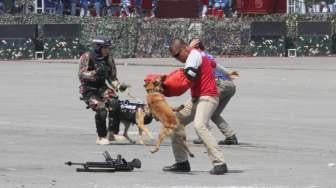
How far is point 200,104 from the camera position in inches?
489

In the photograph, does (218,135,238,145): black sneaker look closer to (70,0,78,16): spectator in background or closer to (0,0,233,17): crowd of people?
(0,0,233,17): crowd of people

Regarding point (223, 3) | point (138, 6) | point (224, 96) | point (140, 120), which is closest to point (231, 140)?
point (224, 96)

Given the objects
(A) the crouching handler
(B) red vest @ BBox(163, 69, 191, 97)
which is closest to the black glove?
(A) the crouching handler

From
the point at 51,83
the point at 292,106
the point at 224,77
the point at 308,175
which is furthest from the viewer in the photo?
the point at 51,83

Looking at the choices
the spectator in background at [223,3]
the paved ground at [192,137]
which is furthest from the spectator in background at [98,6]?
the paved ground at [192,137]

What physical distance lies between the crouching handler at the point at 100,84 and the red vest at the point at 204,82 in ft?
10.3

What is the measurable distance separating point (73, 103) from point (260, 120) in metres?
4.93

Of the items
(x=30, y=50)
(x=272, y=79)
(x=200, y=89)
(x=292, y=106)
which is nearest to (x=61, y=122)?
(x=292, y=106)

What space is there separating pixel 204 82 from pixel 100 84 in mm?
3650

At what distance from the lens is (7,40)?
3997 centimetres

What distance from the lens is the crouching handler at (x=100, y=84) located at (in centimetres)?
1553

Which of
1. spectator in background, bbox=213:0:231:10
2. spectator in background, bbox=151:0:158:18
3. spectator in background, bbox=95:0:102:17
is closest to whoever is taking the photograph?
spectator in background, bbox=151:0:158:18

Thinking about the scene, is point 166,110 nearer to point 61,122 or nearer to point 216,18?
point 61,122

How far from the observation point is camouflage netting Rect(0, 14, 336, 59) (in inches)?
1617
